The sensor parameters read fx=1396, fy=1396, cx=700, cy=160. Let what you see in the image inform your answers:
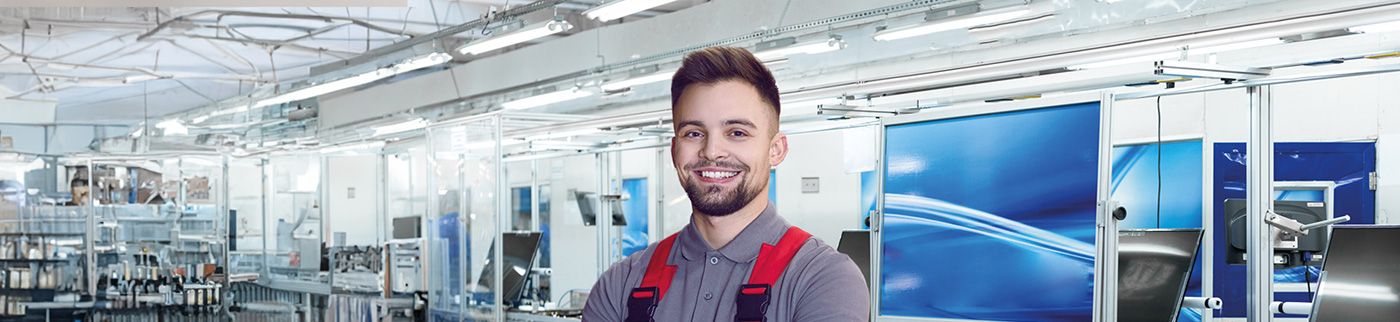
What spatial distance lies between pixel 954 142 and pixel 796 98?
3.65 feet

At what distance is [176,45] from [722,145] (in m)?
13.3

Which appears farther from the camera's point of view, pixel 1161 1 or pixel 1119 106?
pixel 1119 106

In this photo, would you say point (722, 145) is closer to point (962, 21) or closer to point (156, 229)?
point (962, 21)

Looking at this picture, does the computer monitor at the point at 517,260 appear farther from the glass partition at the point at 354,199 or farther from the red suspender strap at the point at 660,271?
the red suspender strap at the point at 660,271

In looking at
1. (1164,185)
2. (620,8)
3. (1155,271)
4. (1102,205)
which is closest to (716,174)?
(1102,205)

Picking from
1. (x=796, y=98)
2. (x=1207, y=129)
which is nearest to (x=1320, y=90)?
(x=1207, y=129)

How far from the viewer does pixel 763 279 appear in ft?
5.31

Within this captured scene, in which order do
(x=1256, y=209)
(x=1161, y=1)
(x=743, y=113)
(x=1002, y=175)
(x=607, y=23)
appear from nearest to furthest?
1. (x=743, y=113)
2. (x=1256, y=209)
3. (x=1002, y=175)
4. (x=1161, y=1)
5. (x=607, y=23)

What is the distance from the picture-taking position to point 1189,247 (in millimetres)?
6609

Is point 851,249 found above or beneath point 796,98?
beneath

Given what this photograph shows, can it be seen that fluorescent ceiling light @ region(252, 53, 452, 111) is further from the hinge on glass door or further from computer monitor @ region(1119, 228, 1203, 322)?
the hinge on glass door

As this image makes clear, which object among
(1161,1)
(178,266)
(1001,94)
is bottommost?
(178,266)

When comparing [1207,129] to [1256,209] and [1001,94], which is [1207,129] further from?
[1256,209]

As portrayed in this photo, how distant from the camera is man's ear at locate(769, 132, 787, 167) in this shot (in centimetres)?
166
